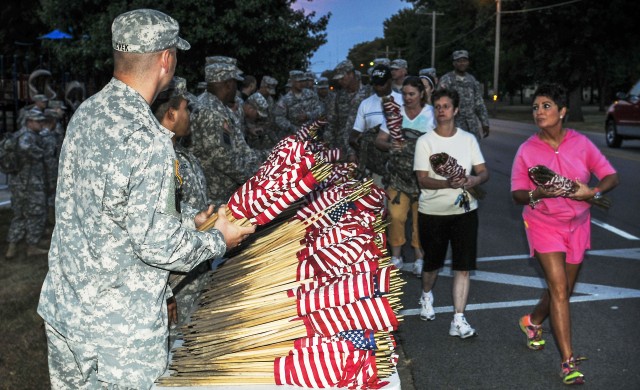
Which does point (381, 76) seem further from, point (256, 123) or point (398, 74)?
point (256, 123)

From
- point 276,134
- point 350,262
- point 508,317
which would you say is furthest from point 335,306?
point 276,134

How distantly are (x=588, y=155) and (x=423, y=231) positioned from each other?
5.58ft

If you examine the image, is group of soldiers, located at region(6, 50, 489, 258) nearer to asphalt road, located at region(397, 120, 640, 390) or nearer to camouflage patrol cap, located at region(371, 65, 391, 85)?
camouflage patrol cap, located at region(371, 65, 391, 85)

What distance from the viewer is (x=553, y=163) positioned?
19.2 feet

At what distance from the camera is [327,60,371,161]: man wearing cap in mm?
11438

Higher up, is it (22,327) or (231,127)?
(231,127)

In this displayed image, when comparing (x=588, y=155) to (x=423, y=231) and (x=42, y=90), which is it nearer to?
(x=423, y=231)

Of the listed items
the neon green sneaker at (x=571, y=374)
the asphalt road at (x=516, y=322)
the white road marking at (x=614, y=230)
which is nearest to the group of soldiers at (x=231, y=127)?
the asphalt road at (x=516, y=322)

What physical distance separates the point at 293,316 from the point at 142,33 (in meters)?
1.29

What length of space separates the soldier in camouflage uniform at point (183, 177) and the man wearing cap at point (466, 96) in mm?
7682

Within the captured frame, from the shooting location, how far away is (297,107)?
1420 cm

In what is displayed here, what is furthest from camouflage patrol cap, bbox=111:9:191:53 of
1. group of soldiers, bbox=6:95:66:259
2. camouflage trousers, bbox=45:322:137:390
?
group of soldiers, bbox=6:95:66:259

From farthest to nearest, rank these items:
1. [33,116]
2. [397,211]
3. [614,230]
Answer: [614,230] < [33,116] < [397,211]

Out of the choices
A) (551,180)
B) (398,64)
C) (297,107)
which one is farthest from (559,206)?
(297,107)
